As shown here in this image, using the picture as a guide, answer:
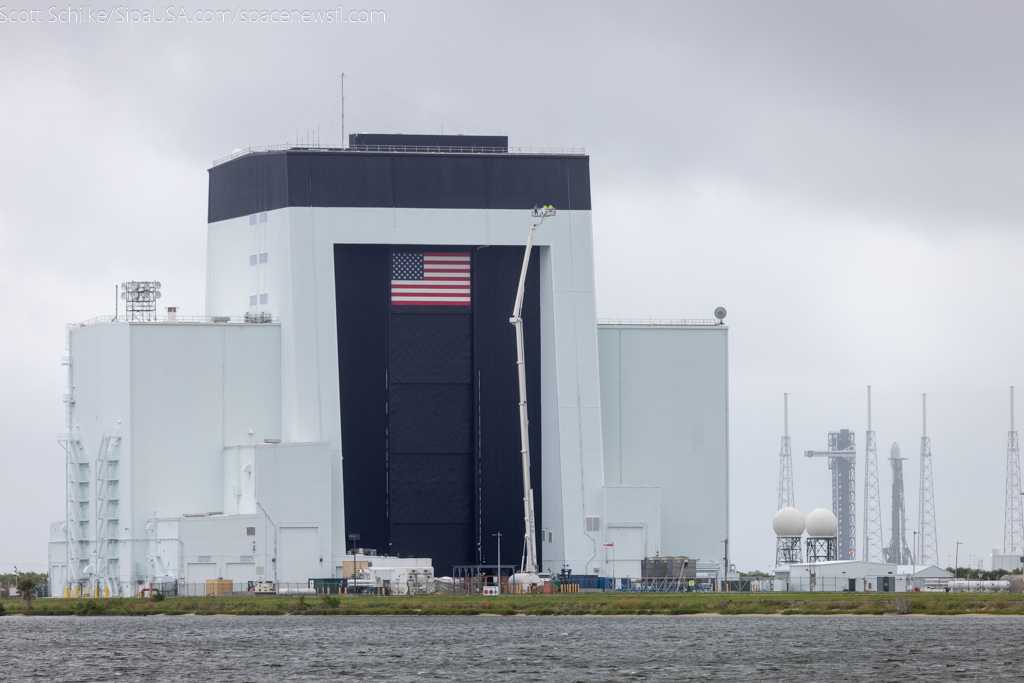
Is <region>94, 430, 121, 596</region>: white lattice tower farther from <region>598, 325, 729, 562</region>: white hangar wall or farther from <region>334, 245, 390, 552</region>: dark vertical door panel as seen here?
<region>598, 325, 729, 562</region>: white hangar wall

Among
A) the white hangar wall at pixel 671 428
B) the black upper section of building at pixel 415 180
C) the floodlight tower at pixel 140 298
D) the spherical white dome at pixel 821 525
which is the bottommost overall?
the spherical white dome at pixel 821 525

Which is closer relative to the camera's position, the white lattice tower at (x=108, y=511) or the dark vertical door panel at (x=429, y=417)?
the white lattice tower at (x=108, y=511)

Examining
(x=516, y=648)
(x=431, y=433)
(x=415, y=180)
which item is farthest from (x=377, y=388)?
(x=516, y=648)

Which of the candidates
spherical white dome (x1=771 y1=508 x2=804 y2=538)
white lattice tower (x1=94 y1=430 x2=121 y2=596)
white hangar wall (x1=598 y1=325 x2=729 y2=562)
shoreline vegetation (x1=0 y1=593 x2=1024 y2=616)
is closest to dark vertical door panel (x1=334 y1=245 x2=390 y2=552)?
shoreline vegetation (x1=0 y1=593 x2=1024 y2=616)

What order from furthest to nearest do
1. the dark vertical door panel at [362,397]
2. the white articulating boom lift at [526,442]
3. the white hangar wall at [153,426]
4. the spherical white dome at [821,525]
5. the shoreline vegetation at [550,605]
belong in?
1. the spherical white dome at [821,525]
2. the dark vertical door panel at [362,397]
3. the white hangar wall at [153,426]
4. the white articulating boom lift at [526,442]
5. the shoreline vegetation at [550,605]

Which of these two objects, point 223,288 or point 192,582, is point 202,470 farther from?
point 223,288

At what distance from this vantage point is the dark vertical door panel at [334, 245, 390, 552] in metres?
105

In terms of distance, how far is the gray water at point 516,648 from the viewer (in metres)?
60.1

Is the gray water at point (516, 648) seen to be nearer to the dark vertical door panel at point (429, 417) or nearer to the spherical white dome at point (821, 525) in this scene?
the dark vertical door panel at point (429, 417)

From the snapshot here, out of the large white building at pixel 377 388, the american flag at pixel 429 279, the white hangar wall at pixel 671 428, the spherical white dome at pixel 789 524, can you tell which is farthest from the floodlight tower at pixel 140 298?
the spherical white dome at pixel 789 524

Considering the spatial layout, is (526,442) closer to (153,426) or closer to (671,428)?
(671,428)

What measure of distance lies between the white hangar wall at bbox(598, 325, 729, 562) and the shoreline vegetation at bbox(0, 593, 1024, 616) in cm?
975

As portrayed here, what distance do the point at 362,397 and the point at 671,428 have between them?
809 inches

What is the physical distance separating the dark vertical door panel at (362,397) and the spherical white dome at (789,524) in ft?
116
